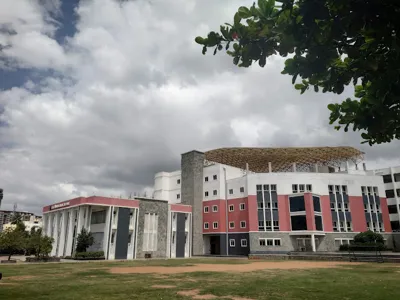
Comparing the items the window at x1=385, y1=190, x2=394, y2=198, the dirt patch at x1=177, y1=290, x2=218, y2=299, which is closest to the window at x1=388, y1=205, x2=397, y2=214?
the window at x1=385, y1=190, x2=394, y2=198

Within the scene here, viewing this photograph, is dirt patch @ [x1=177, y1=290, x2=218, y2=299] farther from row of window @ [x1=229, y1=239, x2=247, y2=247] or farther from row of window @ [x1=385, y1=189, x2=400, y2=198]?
row of window @ [x1=385, y1=189, x2=400, y2=198]

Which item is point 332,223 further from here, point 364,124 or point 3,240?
point 364,124

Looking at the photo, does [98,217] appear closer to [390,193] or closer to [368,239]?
[368,239]

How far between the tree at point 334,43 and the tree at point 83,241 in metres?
48.0

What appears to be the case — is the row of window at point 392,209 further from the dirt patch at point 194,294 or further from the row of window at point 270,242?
the dirt patch at point 194,294

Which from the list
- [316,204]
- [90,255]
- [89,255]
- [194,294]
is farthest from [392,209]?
[194,294]

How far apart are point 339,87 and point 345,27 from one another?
4.20 ft

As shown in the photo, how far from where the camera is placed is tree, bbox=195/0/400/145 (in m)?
4.01

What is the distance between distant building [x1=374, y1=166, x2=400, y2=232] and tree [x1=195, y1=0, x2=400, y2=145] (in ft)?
235

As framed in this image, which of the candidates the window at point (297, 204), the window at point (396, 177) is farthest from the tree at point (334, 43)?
the window at point (396, 177)

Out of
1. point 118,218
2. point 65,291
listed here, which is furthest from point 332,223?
point 65,291

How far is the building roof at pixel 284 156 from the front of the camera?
61719 mm

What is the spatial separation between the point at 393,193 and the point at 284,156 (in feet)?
85.6

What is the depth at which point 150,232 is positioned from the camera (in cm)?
5519
